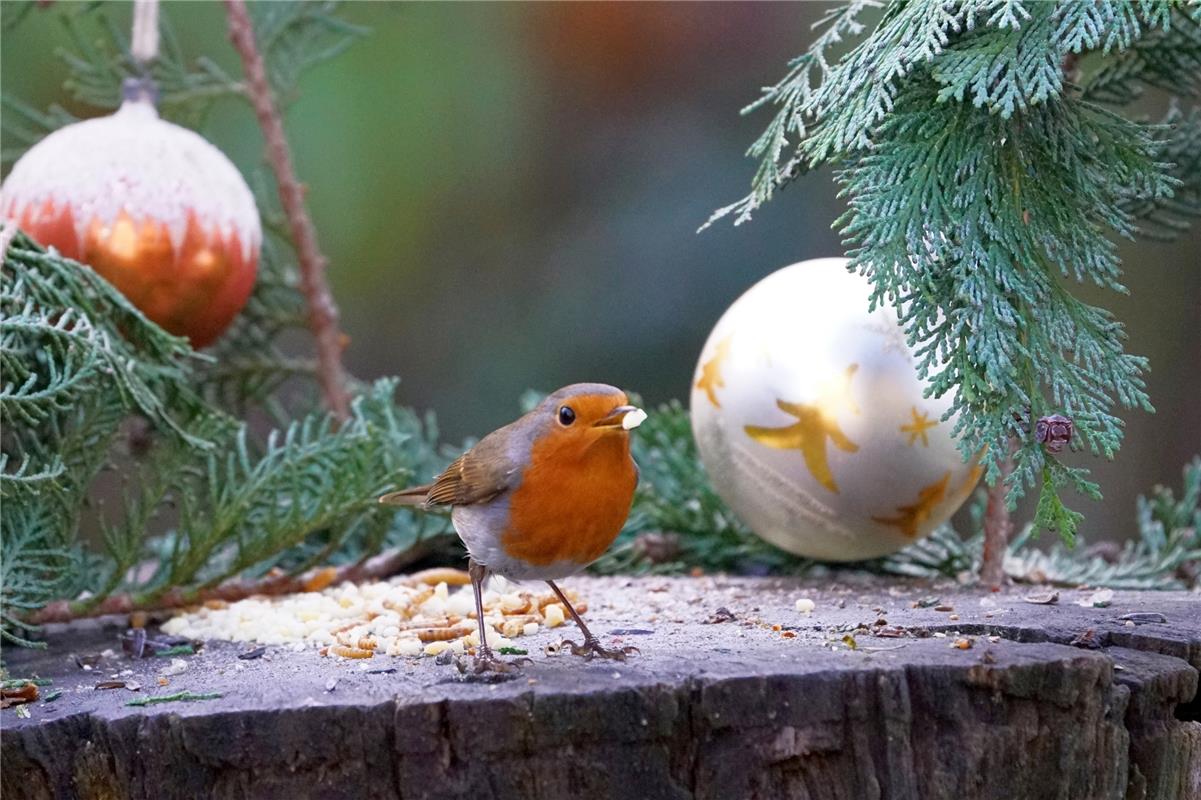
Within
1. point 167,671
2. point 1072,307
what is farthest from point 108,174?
point 1072,307

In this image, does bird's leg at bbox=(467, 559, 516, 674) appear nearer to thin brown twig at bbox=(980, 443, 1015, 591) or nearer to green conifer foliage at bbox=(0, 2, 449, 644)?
green conifer foliage at bbox=(0, 2, 449, 644)

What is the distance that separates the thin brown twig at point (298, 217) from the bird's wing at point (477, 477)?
101 centimetres

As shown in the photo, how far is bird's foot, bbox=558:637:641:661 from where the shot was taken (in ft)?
4.87

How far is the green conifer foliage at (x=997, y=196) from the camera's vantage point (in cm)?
153

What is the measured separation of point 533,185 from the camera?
4961 mm

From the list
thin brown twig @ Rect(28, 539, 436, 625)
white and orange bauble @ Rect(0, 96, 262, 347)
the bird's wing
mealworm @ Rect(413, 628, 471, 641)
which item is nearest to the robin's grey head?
the bird's wing

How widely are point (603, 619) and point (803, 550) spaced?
1.53 feet

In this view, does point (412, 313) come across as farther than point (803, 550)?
Yes

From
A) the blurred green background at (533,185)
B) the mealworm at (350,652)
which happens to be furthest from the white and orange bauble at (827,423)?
the blurred green background at (533,185)

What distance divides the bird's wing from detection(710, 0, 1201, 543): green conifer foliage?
498mm

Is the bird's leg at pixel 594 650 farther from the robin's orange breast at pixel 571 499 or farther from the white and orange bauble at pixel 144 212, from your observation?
the white and orange bauble at pixel 144 212

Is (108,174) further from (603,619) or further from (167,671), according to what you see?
(603,619)

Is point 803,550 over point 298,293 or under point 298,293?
under

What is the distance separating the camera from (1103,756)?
1394 millimetres
